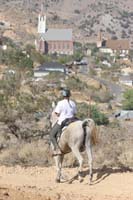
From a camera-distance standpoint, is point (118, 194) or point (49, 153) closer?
point (118, 194)

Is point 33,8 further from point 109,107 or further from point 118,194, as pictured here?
point 118,194

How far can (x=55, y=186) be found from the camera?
1151cm

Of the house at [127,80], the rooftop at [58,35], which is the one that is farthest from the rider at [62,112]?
the rooftop at [58,35]

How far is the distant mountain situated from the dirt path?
135 metres

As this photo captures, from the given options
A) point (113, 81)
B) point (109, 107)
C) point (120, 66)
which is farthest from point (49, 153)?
point (120, 66)

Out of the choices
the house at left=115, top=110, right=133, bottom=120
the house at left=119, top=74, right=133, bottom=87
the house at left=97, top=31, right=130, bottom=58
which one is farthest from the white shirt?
the house at left=97, top=31, right=130, bottom=58

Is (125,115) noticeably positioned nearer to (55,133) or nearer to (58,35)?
(55,133)

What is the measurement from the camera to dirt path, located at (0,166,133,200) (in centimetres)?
1031

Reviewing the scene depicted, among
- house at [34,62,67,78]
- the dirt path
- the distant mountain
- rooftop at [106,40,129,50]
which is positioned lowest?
house at [34,62,67,78]

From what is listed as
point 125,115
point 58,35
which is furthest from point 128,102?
point 58,35

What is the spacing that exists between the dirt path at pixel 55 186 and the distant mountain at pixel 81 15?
5320 inches

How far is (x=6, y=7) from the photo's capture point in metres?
161

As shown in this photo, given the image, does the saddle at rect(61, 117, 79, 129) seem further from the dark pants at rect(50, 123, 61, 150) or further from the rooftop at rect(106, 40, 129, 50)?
the rooftop at rect(106, 40, 129, 50)

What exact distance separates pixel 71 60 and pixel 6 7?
61013 millimetres
